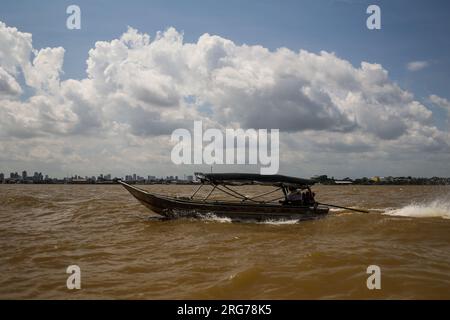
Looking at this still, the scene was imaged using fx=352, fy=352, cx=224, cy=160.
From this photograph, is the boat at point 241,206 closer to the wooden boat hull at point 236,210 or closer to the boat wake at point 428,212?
the wooden boat hull at point 236,210

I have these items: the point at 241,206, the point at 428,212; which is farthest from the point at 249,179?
the point at 428,212

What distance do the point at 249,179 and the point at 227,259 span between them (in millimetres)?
7276

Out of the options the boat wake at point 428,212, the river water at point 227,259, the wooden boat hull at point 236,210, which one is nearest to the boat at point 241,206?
the wooden boat hull at point 236,210

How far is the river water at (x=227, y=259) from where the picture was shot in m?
7.19

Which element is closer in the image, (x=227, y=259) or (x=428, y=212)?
(x=227, y=259)

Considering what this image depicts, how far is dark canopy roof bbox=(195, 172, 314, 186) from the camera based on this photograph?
1653 cm

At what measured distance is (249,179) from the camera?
656 inches

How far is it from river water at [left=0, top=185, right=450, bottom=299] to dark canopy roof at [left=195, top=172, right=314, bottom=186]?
6.46 feet

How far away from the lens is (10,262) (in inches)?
375

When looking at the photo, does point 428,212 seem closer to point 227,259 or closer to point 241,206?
point 241,206

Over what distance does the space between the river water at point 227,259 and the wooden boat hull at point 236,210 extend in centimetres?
47
